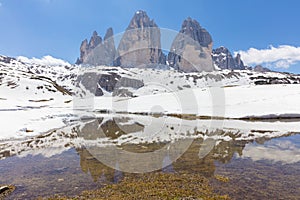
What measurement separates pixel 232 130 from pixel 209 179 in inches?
659

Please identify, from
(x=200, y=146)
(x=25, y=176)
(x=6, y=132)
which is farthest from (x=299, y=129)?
(x=6, y=132)

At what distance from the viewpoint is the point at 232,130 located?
2759 centimetres

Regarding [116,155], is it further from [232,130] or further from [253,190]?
[232,130]

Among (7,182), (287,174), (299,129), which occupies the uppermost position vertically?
(299,129)

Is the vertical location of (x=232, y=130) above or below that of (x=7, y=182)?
above

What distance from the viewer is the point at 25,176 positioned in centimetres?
1348

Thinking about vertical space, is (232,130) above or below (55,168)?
above

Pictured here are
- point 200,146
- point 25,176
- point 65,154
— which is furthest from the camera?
point 200,146

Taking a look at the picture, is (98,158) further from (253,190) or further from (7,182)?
(253,190)

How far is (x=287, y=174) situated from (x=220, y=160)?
4.21 metres

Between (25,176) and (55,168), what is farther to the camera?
(55,168)

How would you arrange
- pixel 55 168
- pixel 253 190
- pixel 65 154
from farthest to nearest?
pixel 65 154 → pixel 55 168 → pixel 253 190

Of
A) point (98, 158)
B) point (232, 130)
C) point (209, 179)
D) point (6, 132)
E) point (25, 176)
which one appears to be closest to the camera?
point (209, 179)

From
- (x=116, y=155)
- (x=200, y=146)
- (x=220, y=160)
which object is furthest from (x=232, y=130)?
(x=116, y=155)
